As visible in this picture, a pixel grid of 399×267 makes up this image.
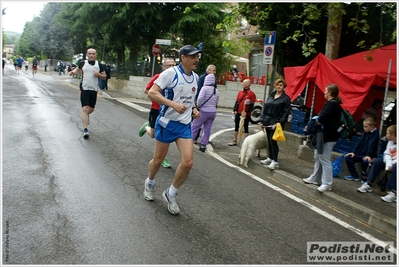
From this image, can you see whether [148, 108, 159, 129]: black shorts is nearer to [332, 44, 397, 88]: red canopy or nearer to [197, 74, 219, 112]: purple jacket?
[197, 74, 219, 112]: purple jacket

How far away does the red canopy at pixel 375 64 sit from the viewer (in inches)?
311

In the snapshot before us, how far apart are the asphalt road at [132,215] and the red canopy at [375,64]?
370 centimetres

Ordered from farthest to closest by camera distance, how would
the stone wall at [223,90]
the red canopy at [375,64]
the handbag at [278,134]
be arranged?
1. the stone wall at [223,90]
2. the red canopy at [375,64]
3. the handbag at [278,134]

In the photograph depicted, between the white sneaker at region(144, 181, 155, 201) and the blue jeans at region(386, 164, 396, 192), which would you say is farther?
the blue jeans at region(386, 164, 396, 192)

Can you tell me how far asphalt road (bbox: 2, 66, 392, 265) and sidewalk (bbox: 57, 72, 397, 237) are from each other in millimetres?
444

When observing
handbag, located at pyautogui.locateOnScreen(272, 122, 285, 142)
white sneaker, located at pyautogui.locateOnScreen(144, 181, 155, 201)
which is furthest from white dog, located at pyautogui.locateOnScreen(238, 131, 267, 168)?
white sneaker, located at pyautogui.locateOnScreen(144, 181, 155, 201)

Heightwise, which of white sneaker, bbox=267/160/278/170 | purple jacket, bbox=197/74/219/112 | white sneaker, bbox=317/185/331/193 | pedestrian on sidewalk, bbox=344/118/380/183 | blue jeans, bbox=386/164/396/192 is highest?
purple jacket, bbox=197/74/219/112

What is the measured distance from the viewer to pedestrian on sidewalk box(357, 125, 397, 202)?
601cm

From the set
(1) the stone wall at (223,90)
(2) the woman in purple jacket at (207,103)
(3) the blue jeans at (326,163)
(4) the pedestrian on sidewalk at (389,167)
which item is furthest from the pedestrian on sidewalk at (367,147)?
(1) the stone wall at (223,90)

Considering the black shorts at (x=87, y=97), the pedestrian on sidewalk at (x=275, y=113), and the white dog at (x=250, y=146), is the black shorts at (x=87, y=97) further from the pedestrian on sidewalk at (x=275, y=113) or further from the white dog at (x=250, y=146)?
the pedestrian on sidewalk at (x=275, y=113)

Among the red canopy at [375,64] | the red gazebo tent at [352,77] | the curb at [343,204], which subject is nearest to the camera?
the curb at [343,204]

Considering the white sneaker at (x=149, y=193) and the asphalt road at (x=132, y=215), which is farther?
the white sneaker at (x=149, y=193)

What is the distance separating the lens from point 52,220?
13.3 ft

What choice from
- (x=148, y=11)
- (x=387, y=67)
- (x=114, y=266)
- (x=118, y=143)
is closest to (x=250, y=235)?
(x=114, y=266)
